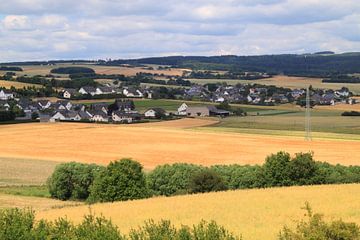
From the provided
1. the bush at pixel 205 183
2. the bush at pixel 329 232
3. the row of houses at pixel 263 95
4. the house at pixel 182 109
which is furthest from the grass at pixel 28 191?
the row of houses at pixel 263 95

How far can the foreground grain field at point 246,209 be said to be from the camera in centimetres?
2141

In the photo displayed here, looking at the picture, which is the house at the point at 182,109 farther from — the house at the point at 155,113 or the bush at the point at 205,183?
the bush at the point at 205,183

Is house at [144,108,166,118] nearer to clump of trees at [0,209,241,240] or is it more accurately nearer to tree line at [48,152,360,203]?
tree line at [48,152,360,203]

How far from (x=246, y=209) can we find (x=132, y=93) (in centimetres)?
11807

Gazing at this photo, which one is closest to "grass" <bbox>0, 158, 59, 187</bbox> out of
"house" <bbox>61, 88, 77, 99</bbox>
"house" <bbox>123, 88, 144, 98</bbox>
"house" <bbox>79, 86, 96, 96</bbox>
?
"house" <bbox>61, 88, 77, 99</bbox>

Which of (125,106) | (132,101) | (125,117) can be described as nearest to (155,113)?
(125,117)

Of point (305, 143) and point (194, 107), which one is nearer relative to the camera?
point (305, 143)

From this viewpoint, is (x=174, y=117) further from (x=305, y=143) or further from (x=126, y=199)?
(x=126, y=199)

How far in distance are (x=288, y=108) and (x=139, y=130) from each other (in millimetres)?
38759

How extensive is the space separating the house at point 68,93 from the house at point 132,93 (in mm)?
11143

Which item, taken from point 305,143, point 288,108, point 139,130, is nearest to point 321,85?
point 288,108

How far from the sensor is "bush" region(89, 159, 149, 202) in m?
34.1

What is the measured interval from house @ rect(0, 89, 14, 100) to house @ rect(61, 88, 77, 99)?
32.6 ft

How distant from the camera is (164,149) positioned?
6581 centimetres
